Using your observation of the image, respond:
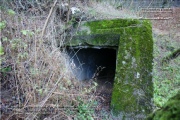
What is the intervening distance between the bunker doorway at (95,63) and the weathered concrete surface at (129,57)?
2.25ft

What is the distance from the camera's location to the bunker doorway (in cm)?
482

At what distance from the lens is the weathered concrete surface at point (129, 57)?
3441 millimetres

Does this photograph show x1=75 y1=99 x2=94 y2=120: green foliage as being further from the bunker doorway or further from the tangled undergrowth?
the bunker doorway

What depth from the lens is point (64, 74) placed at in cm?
330

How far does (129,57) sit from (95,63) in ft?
6.23

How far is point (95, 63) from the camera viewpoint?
5.47 meters

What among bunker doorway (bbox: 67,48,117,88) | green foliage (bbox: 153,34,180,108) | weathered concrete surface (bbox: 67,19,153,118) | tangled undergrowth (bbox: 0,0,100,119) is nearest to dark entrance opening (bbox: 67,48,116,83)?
bunker doorway (bbox: 67,48,117,88)

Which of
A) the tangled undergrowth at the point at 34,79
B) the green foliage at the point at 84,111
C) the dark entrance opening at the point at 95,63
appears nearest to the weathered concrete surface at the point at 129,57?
the green foliage at the point at 84,111

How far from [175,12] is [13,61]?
11682 millimetres

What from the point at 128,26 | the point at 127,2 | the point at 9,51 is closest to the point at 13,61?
the point at 9,51

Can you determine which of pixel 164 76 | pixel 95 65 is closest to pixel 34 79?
pixel 95 65

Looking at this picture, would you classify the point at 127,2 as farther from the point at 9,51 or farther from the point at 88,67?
the point at 9,51

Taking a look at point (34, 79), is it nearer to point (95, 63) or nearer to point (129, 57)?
point (129, 57)

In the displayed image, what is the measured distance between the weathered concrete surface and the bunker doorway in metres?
0.69
